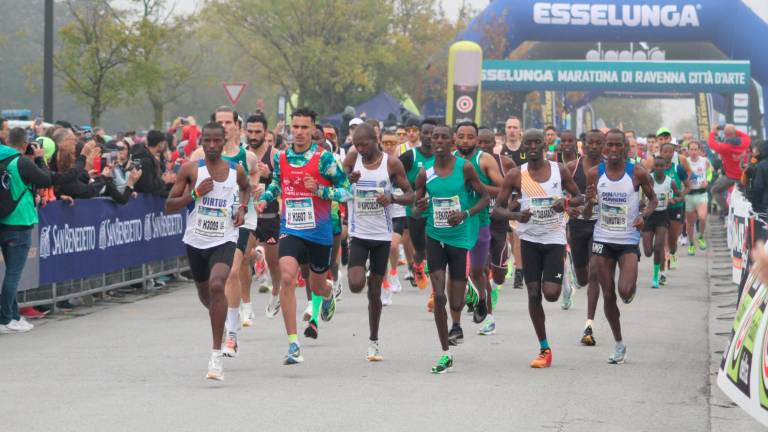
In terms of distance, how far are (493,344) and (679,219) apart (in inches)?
330

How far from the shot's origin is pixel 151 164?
1759 cm

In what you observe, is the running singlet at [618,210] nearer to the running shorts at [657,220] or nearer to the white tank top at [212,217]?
the white tank top at [212,217]

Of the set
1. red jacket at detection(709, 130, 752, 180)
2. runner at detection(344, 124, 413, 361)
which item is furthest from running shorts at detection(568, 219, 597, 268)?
red jacket at detection(709, 130, 752, 180)

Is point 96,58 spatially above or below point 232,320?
above

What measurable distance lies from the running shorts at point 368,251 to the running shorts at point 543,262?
1118 mm

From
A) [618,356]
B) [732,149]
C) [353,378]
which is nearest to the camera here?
[353,378]

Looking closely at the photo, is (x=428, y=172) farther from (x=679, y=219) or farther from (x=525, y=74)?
→ (x=525, y=74)

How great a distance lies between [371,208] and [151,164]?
22.5 ft

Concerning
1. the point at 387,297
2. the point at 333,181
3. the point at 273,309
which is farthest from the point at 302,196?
the point at 387,297

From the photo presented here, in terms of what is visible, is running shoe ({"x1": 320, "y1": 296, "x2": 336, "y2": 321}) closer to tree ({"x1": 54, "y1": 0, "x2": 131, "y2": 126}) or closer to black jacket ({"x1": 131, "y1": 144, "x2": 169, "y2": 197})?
black jacket ({"x1": 131, "y1": 144, "x2": 169, "y2": 197})

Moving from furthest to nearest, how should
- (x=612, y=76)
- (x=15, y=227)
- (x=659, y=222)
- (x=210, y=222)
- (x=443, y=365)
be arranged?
(x=612, y=76) → (x=659, y=222) → (x=15, y=227) → (x=443, y=365) → (x=210, y=222)

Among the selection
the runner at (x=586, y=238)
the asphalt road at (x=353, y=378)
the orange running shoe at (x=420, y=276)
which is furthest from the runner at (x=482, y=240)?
the orange running shoe at (x=420, y=276)

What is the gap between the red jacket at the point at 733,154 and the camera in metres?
23.0

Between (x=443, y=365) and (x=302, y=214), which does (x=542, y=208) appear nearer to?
(x=443, y=365)
